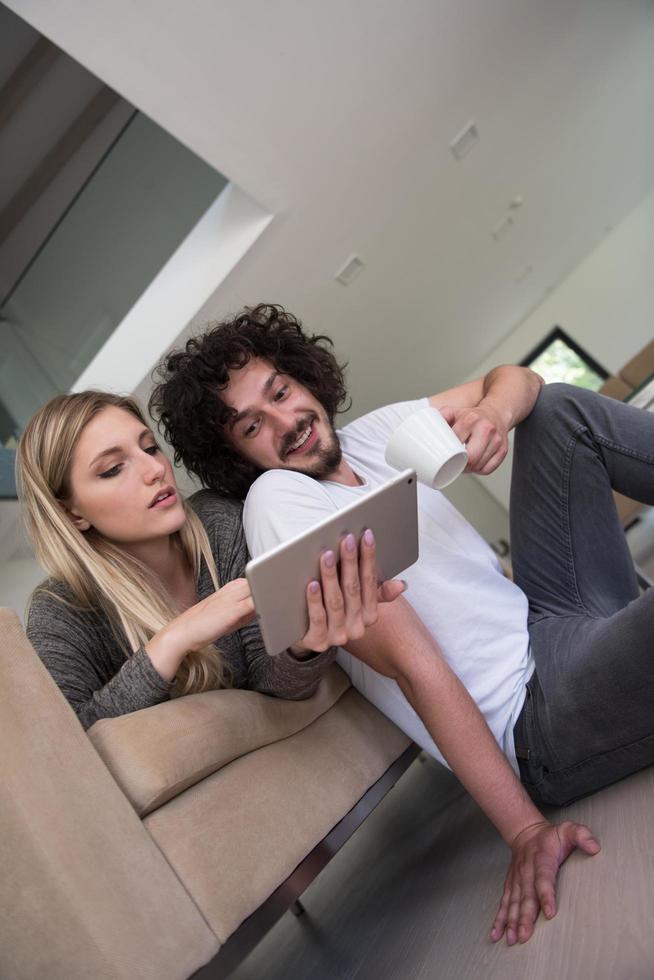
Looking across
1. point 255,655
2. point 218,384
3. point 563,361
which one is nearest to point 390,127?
point 218,384

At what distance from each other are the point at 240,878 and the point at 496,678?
0.52 m

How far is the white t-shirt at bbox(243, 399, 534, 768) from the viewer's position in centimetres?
125

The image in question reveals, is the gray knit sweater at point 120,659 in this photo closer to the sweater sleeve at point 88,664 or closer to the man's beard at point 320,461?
the sweater sleeve at point 88,664

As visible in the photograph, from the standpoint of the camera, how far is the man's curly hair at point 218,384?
1.62 m

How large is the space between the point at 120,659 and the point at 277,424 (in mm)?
556

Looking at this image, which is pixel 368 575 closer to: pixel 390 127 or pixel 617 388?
pixel 390 127

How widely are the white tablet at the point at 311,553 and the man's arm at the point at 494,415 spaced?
308mm

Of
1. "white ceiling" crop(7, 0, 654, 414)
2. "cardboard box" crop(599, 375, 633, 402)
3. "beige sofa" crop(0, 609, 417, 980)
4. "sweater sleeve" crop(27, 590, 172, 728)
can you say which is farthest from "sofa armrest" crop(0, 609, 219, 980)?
"cardboard box" crop(599, 375, 633, 402)

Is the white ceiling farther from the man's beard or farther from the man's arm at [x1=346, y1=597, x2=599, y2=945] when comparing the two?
the man's arm at [x1=346, y1=597, x2=599, y2=945]

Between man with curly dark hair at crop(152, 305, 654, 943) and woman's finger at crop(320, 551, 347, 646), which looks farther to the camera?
man with curly dark hair at crop(152, 305, 654, 943)

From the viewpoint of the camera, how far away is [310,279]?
3.37 m

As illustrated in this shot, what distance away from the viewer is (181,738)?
110cm

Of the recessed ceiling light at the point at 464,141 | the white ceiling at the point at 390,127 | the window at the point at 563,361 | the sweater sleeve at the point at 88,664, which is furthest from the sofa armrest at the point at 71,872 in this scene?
the window at the point at 563,361

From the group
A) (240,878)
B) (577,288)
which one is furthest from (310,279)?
(577,288)
